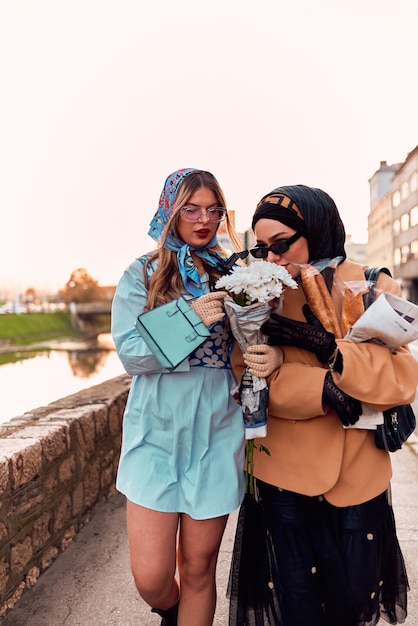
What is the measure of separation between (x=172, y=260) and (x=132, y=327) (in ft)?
0.98

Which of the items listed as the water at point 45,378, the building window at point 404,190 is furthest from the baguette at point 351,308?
the building window at point 404,190

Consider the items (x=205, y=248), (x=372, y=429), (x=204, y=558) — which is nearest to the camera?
(x=372, y=429)

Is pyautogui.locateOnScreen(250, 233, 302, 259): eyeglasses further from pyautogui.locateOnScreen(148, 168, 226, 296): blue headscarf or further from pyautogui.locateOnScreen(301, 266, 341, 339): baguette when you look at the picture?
pyautogui.locateOnScreen(148, 168, 226, 296): blue headscarf

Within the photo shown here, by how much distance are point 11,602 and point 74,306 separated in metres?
56.9

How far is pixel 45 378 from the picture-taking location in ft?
68.1

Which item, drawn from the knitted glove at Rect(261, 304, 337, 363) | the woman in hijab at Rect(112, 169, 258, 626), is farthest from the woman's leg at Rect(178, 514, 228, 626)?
the knitted glove at Rect(261, 304, 337, 363)

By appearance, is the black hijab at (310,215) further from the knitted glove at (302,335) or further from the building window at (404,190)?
the building window at (404,190)

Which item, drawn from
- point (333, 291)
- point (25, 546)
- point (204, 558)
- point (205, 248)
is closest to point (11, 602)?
point (25, 546)

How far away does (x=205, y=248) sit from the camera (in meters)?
2.15

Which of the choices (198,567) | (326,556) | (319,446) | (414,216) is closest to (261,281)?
(319,446)

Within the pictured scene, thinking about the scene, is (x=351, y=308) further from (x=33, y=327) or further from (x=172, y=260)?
(x=33, y=327)

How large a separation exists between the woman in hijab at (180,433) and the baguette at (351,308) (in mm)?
415

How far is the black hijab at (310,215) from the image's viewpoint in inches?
72.1

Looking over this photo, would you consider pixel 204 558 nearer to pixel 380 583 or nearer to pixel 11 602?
pixel 380 583
